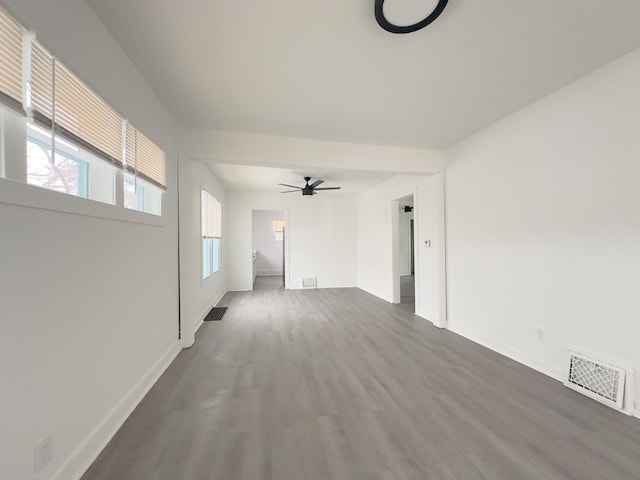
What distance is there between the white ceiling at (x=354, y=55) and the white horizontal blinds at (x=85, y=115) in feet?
1.75

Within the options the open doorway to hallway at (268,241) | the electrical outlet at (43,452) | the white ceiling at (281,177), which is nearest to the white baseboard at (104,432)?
the electrical outlet at (43,452)

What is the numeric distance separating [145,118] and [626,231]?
3.99 m

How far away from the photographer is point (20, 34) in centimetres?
107

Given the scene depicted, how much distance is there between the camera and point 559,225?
2361mm

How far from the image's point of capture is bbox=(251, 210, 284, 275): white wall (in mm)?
9805

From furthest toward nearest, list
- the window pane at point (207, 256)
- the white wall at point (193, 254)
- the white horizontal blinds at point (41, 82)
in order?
the window pane at point (207, 256), the white wall at point (193, 254), the white horizontal blinds at point (41, 82)

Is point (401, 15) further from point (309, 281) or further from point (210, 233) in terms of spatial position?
point (309, 281)

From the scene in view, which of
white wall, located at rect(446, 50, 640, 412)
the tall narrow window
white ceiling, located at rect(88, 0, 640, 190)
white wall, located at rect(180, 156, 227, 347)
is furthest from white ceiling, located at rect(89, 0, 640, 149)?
the tall narrow window

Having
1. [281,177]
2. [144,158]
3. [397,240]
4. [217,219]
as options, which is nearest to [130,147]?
[144,158]

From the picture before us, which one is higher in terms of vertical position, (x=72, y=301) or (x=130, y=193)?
(x=130, y=193)

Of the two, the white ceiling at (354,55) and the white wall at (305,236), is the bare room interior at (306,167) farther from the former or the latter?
the white wall at (305,236)

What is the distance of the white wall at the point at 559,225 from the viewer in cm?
194

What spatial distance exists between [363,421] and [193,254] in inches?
111

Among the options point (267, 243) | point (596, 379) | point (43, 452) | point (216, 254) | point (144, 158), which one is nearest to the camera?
point (43, 452)
